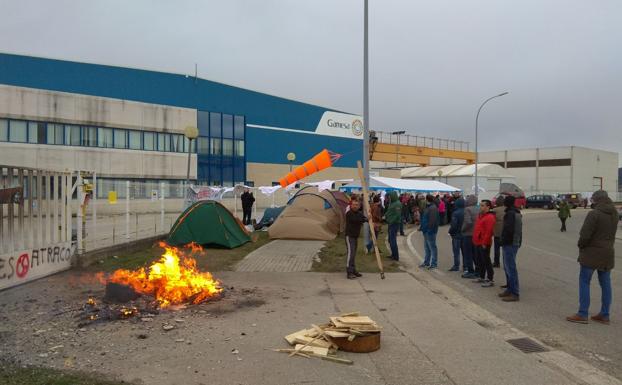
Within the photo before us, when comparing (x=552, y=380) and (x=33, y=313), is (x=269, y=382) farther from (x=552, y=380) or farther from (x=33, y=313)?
(x=33, y=313)

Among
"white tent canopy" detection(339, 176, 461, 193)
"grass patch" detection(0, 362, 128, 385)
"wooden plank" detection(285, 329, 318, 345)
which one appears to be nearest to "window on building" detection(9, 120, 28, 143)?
"white tent canopy" detection(339, 176, 461, 193)

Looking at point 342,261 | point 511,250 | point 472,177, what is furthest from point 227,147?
point 511,250

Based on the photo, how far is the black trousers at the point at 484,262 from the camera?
8.94 meters

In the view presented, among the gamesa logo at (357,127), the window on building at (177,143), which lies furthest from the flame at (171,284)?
the gamesa logo at (357,127)

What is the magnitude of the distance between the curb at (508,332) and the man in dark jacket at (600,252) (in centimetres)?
110

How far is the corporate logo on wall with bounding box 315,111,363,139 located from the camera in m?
53.2

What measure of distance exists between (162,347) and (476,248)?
679cm

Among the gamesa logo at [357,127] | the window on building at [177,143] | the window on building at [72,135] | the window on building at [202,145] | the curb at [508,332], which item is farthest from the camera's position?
the gamesa logo at [357,127]

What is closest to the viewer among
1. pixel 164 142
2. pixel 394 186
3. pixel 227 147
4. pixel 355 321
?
pixel 355 321

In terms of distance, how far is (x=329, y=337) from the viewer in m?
5.02

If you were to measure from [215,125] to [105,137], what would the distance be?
39.2 feet

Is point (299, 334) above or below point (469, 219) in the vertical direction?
below

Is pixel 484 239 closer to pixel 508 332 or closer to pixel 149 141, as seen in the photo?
pixel 508 332

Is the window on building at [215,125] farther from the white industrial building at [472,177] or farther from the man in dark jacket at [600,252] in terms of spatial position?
Result: the man in dark jacket at [600,252]
